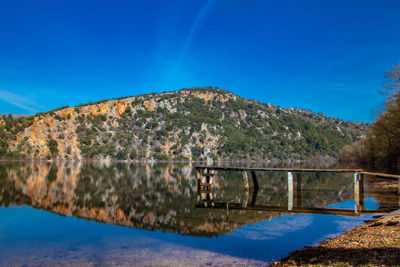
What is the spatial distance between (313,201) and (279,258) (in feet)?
50.7

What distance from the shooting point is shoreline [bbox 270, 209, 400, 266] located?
8589 millimetres

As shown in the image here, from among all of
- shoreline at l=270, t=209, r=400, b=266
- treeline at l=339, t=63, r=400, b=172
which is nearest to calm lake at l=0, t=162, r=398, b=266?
shoreline at l=270, t=209, r=400, b=266

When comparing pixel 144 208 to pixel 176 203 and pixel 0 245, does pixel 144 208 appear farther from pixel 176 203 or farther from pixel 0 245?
pixel 0 245

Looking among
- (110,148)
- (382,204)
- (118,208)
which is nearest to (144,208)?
(118,208)

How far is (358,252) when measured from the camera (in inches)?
380

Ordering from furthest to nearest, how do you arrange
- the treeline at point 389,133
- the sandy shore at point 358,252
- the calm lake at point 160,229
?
the treeline at point 389,133 → the calm lake at point 160,229 → the sandy shore at point 358,252

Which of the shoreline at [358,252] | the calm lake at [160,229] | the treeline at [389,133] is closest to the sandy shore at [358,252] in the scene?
the shoreline at [358,252]

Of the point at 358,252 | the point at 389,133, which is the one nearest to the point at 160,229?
the point at 358,252

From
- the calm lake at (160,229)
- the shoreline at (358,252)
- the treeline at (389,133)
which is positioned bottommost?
the calm lake at (160,229)

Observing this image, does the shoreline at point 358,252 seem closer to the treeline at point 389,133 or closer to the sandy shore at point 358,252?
the sandy shore at point 358,252

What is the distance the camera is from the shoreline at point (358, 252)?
28.2 feet

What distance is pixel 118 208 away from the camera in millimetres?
22609

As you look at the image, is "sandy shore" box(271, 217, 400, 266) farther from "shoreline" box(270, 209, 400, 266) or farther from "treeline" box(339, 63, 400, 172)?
"treeline" box(339, 63, 400, 172)

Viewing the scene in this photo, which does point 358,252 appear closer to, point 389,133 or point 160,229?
point 160,229
